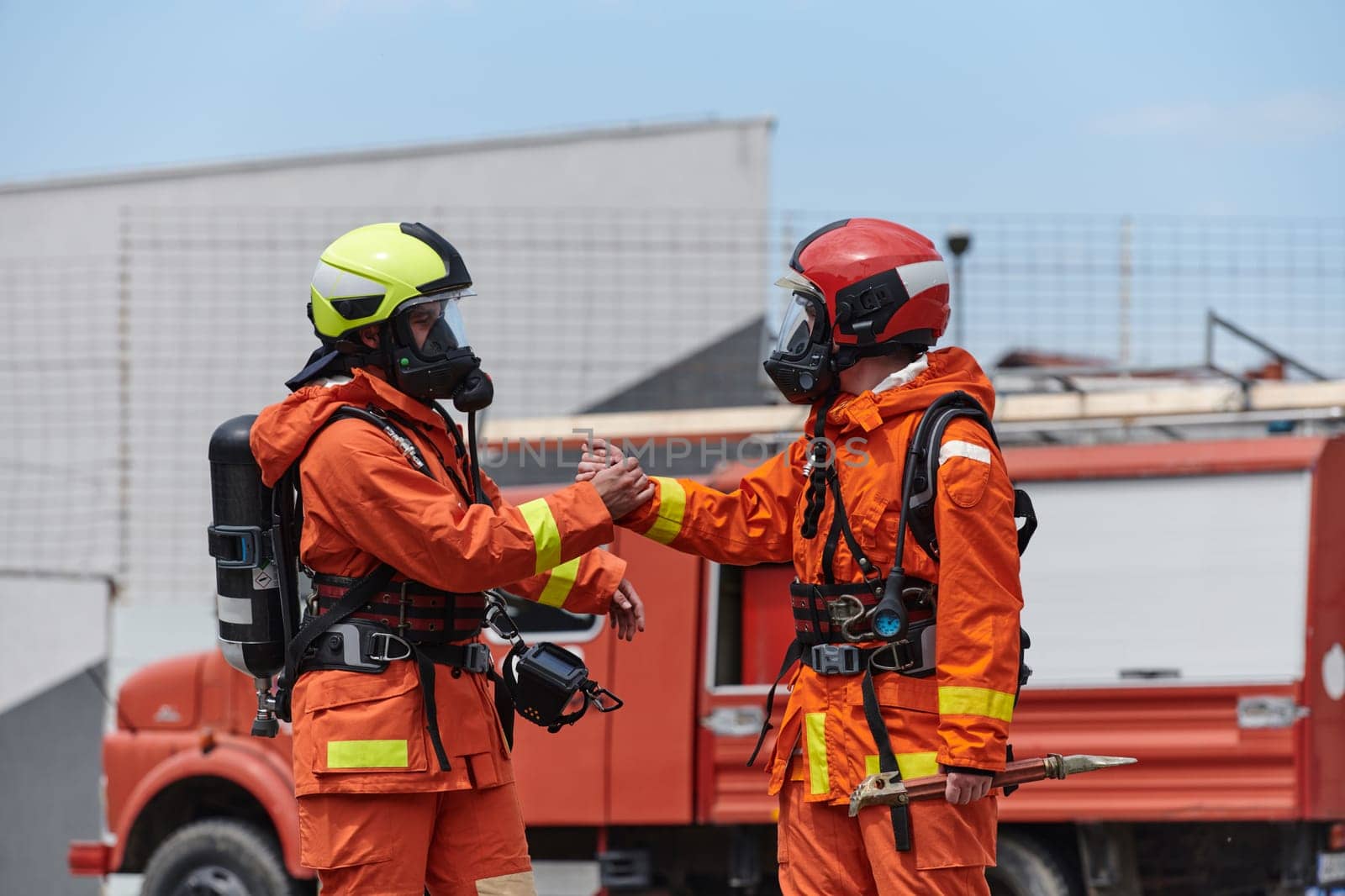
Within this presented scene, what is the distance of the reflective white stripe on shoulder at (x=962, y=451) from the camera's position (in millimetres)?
3717

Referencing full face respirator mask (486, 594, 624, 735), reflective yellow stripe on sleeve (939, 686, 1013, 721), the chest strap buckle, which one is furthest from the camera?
full face respirator mask (486, 594, 624, 735)

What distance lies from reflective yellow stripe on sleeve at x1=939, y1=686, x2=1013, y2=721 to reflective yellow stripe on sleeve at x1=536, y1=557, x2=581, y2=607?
1267 millimetres

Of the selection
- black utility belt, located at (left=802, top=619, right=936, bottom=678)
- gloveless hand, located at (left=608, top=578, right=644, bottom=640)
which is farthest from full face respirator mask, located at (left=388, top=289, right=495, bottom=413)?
black utility belt, located at (left=802, top=619, right=936, bottom=678)

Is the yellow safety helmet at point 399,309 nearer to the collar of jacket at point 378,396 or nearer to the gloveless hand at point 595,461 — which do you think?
the collar of jacket at point 378,396

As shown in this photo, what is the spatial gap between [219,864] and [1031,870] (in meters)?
3.76

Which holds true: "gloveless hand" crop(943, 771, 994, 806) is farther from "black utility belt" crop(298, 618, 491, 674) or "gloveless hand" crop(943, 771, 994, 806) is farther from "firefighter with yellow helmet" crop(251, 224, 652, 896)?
"black utility belt" crop(298, 618, 491, 674)

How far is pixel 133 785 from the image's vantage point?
770 cm

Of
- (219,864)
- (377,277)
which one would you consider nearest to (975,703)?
(377,277)

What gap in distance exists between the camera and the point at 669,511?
4.29 meters

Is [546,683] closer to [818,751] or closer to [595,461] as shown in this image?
[595,461]

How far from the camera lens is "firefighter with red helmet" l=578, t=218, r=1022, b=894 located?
3639 mm

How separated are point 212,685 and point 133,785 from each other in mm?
636

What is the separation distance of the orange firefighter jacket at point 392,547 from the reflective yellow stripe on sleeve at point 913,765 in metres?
0.92

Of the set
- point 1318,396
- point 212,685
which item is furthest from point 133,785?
point 1318,396
